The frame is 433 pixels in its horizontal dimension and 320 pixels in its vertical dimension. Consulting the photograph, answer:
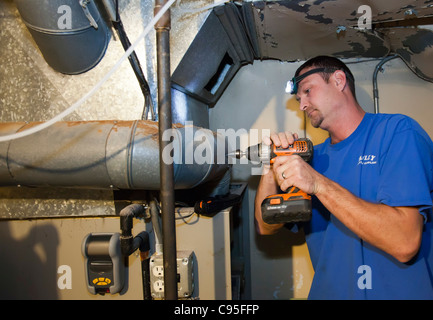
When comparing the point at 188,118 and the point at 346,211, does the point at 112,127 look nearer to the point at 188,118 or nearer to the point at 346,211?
the point at 188,118

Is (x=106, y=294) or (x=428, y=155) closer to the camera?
(x=428, y=155)

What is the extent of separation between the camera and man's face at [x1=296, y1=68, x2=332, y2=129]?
1338mm

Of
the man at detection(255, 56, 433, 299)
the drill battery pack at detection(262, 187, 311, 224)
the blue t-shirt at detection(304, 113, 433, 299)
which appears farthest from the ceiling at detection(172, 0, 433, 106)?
the drill battery pack at detection(262, 187, 311, 224)

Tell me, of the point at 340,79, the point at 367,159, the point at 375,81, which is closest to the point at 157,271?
the point at 367,159

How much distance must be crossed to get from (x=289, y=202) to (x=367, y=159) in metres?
0.40

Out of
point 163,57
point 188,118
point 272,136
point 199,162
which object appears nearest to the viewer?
point 163,57

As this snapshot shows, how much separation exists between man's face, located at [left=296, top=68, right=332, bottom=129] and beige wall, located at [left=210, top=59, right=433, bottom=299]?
0.58 m

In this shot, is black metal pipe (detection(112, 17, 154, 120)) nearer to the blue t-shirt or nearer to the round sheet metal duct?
the round sheet metal duct

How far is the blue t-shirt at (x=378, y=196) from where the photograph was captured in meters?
1.00

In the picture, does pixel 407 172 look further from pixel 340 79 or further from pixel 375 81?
pixel 375 81

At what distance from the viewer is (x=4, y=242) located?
1327 mm

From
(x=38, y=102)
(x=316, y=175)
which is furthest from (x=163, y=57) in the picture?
(x=38, y=102)

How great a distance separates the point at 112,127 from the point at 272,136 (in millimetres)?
673

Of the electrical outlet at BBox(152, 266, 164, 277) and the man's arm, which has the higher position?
the man's arm
